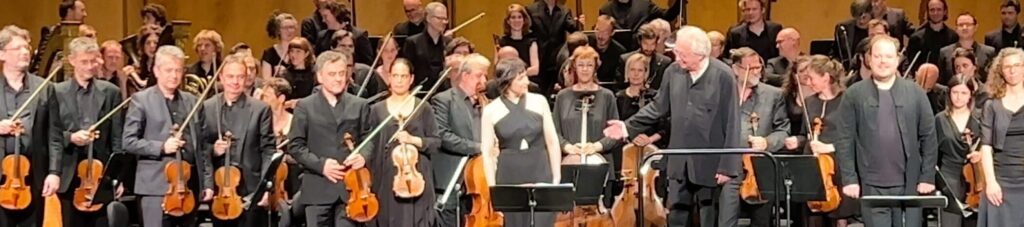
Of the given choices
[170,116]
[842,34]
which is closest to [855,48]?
[842,34]

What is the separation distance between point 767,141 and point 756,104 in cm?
24

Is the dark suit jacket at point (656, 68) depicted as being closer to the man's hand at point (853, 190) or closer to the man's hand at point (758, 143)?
the man's hand at point (758, 143)

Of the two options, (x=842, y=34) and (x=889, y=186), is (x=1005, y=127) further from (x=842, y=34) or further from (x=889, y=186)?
(x=842, y=34)

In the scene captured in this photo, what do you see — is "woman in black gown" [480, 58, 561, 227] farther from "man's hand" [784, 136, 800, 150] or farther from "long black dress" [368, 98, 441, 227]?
"man's hand" [784, 136, 800, 150]

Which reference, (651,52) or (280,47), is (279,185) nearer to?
(280,47)

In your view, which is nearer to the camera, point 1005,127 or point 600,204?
point 1005,127

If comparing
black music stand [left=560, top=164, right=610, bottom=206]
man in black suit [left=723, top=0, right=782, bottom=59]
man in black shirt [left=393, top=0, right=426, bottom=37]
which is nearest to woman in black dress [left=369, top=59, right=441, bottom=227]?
black music stand [left=560, top=164, right=610, bottom=206]

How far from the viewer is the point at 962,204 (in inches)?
303

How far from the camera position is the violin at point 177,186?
7.38m

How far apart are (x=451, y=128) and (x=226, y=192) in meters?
1.14

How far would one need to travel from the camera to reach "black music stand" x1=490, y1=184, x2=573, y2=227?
6500 mm

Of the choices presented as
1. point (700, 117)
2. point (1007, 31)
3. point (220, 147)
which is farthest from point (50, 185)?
point (1007, 31)

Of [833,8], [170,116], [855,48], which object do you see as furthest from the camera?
[833,8]

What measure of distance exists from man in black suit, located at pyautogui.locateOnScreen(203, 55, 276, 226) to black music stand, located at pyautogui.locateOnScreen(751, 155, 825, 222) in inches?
95.3
